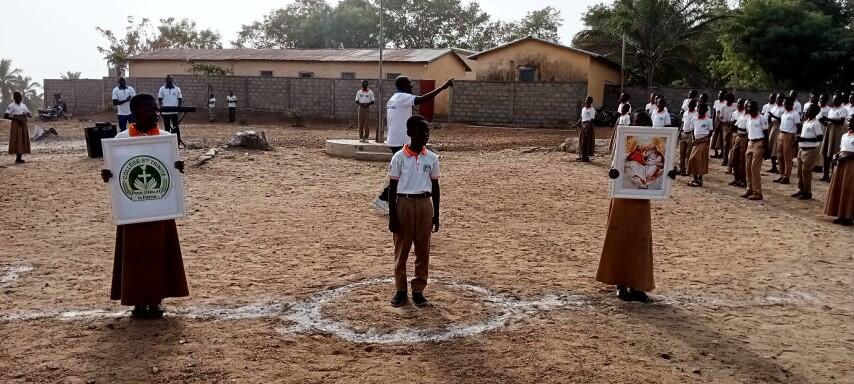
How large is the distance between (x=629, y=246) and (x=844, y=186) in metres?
Result: 5.77

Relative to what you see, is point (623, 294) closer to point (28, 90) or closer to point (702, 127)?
point (702, 127)

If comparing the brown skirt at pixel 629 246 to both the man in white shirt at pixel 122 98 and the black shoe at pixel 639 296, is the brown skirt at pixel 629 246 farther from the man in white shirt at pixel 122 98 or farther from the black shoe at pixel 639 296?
the man in white shirt at pixel 122 98

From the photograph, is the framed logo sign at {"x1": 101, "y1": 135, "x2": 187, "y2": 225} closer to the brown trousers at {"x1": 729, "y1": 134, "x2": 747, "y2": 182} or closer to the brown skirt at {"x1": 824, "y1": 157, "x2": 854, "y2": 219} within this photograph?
the brown skirt at {"x1": 824, "y1": 157, "x2": 854, "y2": 219}

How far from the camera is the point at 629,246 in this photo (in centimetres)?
598

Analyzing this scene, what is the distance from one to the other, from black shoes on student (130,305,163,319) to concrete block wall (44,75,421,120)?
22009 millimetres

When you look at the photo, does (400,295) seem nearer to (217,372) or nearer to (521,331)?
(521,331)

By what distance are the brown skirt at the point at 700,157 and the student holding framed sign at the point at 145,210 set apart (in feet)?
34.5

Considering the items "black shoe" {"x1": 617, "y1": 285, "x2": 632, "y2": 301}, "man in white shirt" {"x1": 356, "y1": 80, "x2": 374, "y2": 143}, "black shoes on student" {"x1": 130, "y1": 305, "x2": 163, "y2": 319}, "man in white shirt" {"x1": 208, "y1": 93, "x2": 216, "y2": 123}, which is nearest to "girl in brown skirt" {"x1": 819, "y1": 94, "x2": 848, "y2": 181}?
"black shoe" {"x1": 617, "y1": 285, "x2": 632, "y2": 301}

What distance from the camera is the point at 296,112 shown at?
28.0m

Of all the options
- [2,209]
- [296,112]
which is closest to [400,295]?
[2,209]

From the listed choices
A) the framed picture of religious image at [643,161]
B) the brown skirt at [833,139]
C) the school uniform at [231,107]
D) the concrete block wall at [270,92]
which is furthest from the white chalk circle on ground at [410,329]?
the school uniform at [231,107]

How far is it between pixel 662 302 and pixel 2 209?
28.3 feet

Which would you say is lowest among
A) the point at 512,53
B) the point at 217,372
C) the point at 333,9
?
the point at 217,372

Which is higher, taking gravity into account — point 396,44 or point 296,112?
point 396,44
